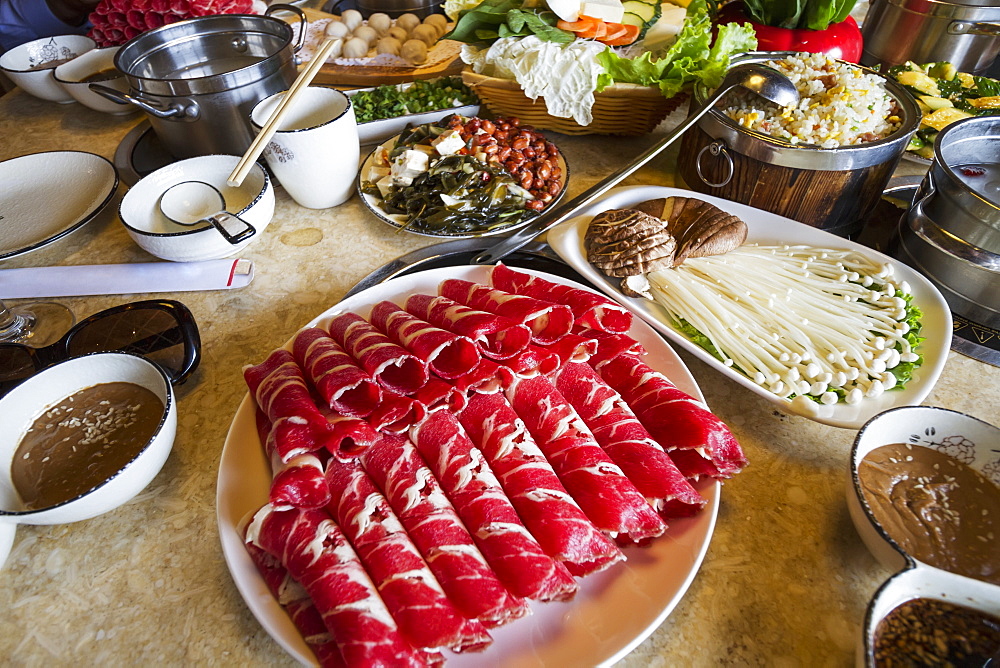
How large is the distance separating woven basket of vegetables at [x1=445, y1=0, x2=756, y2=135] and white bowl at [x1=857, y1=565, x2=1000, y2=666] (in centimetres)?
Result: 167

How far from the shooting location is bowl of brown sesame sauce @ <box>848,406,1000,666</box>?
0.86 meters

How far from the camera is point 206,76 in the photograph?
76.7 inches

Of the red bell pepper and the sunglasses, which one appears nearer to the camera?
the sunglasses

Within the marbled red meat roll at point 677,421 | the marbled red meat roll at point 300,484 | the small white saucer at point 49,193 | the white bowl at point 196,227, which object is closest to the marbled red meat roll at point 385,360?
the marbled red meat roll at point 300,484

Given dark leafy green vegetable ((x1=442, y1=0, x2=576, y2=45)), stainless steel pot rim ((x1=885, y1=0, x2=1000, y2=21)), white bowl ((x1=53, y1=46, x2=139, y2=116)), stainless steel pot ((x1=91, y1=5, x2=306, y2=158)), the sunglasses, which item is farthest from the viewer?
white bowl ((x1=53, y1=46, x2=139, y2=116))

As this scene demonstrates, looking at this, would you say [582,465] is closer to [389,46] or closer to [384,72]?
[384,72]

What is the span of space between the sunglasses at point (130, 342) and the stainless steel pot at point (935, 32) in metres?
3.15

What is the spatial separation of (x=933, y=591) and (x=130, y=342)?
1887 mm

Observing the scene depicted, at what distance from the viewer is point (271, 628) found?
36.4 inches

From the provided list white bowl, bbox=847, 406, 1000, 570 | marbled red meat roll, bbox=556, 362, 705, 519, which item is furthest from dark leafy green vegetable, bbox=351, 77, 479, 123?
white bowl, bbox=847, 406, 1000, 570

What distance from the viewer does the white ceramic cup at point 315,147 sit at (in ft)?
5.90

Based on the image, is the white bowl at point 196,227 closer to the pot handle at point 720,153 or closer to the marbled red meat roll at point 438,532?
the marbled red meat roll at point 438,532

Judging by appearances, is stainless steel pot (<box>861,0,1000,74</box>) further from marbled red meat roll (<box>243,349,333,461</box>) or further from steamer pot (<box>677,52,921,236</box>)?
marbled red meat roll (<box>243,349,333,461</box>)

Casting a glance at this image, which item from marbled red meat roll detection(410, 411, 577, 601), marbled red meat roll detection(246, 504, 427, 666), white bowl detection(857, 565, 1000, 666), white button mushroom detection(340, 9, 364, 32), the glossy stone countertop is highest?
white button mushroom detection(340, 9, 364, 32)
